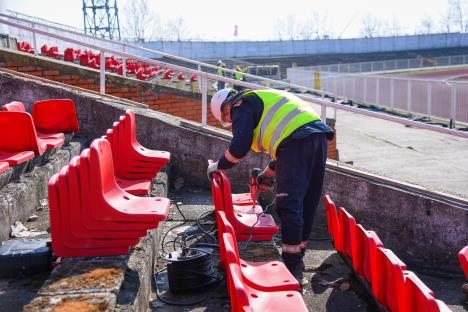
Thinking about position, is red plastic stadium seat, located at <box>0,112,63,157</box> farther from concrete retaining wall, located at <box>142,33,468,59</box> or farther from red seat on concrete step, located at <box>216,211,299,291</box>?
concrete retaining wall, located at <box>142,33,468,59</box>

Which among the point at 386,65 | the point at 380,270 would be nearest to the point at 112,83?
the point at 380,270

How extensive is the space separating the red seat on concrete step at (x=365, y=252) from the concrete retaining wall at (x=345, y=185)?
1.33 meters

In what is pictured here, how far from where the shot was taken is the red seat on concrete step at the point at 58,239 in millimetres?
3255

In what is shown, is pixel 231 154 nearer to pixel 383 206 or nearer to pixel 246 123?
pixel 246 123

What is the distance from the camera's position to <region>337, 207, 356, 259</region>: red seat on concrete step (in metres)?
4.54

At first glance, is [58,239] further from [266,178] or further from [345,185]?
[345,185]

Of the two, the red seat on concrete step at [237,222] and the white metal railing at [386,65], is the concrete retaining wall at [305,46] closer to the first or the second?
the white metal railing at [386,65]

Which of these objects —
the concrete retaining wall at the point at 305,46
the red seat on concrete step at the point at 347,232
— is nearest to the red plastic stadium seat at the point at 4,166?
the red seat on concrete step at the point at 347,232

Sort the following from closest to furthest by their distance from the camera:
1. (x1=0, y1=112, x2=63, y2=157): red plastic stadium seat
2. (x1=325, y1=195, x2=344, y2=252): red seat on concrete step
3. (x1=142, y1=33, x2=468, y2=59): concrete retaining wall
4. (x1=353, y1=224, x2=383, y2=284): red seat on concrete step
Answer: (x1=353, y1=224, x2=383, y2=284): red seat on concrete step → (x1=0, y1=112, x2=63, y2=157): red plastic stadium seat → (x1=325, y1=195, x2=344, y2=252): red seat on concrete step → (x1=142, y1=33, x2=468, y2=59): concrete retaining wall

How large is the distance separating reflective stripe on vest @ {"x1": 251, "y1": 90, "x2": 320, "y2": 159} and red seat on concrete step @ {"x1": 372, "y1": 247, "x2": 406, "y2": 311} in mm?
1169

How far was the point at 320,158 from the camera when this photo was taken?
14.6ft

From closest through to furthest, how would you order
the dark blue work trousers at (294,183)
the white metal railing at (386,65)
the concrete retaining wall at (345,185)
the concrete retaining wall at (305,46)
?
the dark blue work trousers at (294,183)
the concrete retaining wall at (345,185)
the white metal railing at (386,65)
the concrete retaining wall at (305,46)

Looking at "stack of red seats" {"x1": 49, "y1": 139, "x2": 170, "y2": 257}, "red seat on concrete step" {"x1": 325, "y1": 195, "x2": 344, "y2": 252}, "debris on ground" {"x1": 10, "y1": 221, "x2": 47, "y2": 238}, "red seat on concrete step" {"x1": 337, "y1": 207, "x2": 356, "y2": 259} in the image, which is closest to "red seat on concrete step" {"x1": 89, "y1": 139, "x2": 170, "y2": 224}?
"stack of red seats" {"x1": 49, "y1": 139, "x2": 170, "y2": 257}

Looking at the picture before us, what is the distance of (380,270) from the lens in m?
3.81
